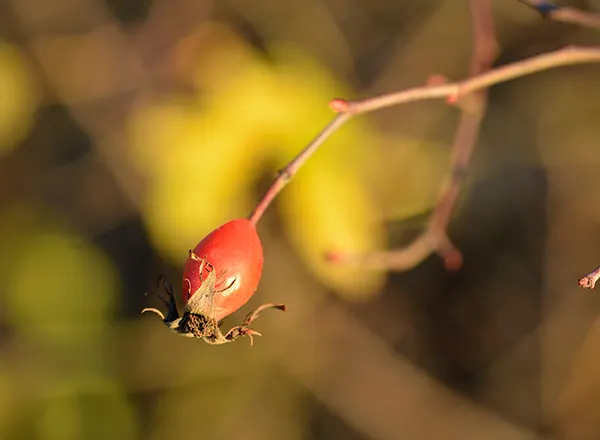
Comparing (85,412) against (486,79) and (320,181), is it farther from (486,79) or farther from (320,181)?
(486,79)

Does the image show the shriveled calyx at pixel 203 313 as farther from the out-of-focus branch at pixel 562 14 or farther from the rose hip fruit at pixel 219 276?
the out-of-focus branch at pixel 562 14

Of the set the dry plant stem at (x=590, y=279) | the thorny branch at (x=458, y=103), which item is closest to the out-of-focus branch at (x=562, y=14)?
the thorny branch at (x=458, y=103)

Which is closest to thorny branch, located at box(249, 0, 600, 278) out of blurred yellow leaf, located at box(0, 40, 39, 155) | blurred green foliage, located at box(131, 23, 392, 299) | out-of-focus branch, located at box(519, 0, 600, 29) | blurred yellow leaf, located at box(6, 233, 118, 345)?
out-of-focus branch, located at box(519, 0, 600, 29)

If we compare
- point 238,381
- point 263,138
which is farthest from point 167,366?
point 263,138

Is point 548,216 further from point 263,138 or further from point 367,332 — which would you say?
point 263,138

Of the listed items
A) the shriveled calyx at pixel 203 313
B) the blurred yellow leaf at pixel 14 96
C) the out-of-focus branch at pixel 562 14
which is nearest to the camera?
the shriveled calyx at pixel 203 313
